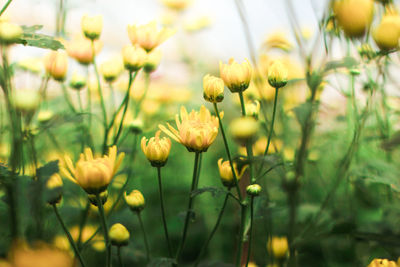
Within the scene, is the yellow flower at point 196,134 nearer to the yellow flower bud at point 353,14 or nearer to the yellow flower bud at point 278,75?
the yellow flower bud at point 278,75

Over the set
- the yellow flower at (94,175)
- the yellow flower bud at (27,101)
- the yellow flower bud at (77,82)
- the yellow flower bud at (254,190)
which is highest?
the yellow flower bud at (77,82)

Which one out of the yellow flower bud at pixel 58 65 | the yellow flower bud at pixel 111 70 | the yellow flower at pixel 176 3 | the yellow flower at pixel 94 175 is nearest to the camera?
the yellow flower at pixel 94 175

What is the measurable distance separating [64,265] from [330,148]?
802mm

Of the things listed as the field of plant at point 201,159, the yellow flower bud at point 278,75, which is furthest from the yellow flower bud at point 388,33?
the yellow flower bud at point 278,75

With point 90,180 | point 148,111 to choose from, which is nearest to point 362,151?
point 148,111

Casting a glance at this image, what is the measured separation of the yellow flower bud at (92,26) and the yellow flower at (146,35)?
3.9 inches

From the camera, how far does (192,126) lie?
593 mm

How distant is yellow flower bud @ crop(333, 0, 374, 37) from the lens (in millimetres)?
543

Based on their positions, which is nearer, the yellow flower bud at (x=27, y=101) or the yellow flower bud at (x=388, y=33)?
the yellow flower bud at (x=388, y=33)

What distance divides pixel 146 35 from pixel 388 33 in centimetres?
45

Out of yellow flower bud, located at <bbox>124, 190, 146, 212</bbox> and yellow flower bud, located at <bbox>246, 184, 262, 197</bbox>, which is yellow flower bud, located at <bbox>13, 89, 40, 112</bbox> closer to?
yellow flower bud, located at <bbox>124, 190, 146, 212</bbox>

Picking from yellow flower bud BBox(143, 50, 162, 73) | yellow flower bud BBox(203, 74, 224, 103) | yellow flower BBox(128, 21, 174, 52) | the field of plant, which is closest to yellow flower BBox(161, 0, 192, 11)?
the field of plant

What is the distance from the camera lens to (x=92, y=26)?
2.70 feet

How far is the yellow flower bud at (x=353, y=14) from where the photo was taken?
54cm
